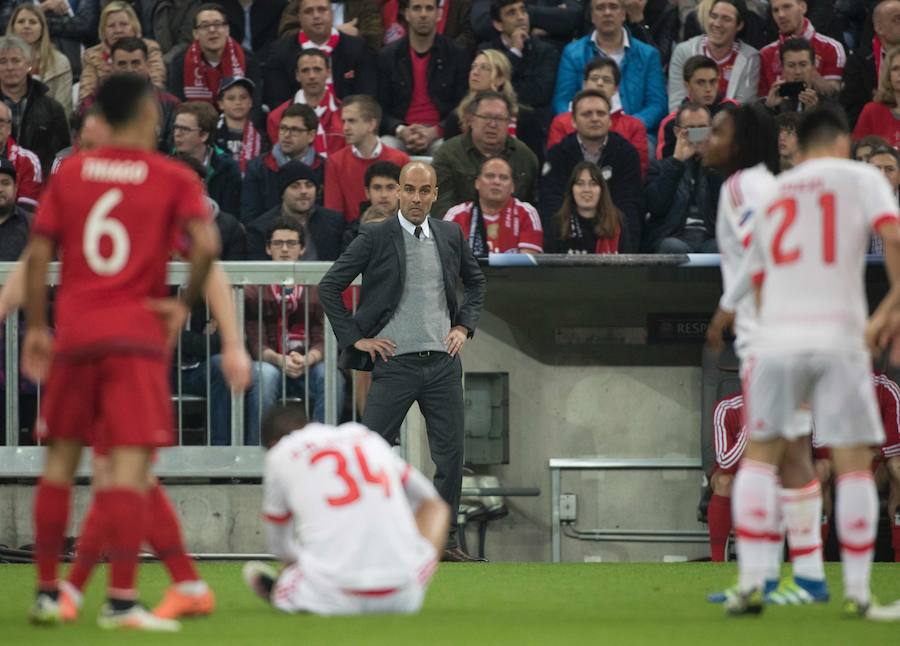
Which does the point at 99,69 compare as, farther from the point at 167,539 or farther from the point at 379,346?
the point at 167,539

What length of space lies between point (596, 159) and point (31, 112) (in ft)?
16.0

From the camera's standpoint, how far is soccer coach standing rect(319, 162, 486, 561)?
35.1ft

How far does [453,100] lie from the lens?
1506cm

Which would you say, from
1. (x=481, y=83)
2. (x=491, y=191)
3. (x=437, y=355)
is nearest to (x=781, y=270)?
(x=437, y=355)

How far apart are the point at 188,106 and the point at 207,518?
12.5 ft

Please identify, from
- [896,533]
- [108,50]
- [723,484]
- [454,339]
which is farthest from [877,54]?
[108,50]

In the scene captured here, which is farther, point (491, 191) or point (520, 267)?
point (491, 191)

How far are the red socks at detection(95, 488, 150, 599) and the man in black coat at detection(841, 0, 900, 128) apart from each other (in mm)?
9433

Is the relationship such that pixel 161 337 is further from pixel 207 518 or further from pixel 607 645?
pixel 207 518

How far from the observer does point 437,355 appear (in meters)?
10.8

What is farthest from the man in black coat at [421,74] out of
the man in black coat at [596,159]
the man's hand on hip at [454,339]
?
the man's hand on hip at [454,339]

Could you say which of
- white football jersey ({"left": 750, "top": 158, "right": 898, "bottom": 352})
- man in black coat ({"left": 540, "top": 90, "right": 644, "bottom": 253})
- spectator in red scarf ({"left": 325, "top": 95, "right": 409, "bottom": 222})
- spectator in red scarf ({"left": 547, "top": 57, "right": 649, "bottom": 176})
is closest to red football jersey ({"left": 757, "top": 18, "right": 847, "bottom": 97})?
spectator in red scarf ({"left": 547, "top": 57, "right": 649, "bottom": 176})

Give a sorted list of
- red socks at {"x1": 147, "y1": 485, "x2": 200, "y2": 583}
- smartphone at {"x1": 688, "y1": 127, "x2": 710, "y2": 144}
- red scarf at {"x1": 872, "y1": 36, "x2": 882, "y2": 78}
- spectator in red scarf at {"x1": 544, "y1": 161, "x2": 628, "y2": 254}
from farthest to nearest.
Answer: red scarf at {"x1": 872, "y1": 36, "x2": 882, "y2": 78} → smartphone at {"x1": 688, "y1": 127, "x2": 710, "y2": 144} → spectator in red scarf at {"x1": 544, "y1": 161, "x2": 628, "y2": 254} → red socks at {"x1": 147, "y1": 485, "x2": 200, "y2": 583}

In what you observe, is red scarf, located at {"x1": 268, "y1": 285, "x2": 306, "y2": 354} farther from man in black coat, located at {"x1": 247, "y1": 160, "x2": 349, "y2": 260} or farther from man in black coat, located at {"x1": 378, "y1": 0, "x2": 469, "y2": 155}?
man in black coat, located at {"x1": 378, "y1": 0, "x2": 469, "y2": 155}
